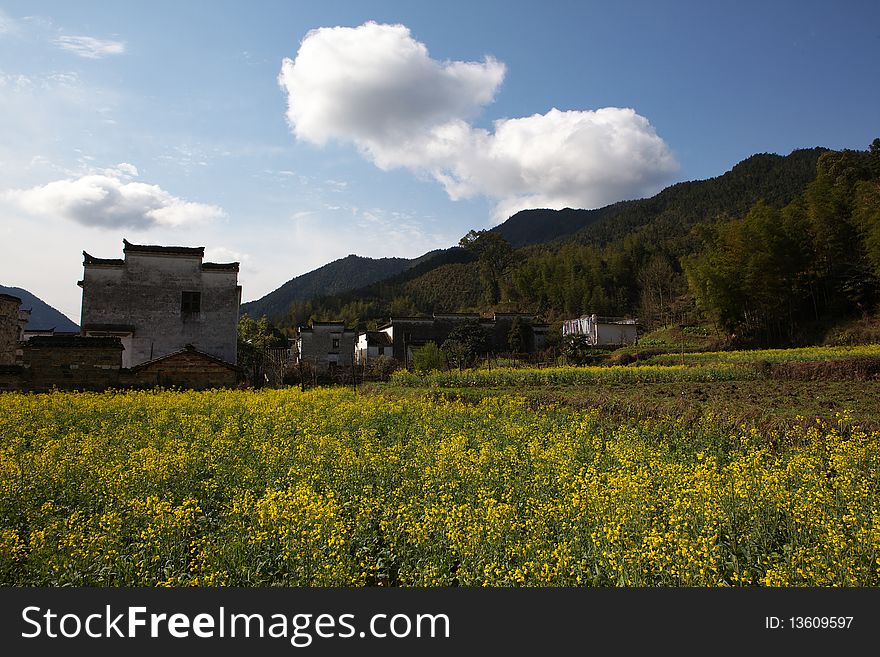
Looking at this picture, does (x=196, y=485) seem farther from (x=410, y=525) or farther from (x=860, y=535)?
(x=860, y=535)

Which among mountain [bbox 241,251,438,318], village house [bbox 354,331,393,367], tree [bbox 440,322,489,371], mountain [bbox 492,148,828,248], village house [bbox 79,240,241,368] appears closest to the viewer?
village house [bbox 79,240,241,368]

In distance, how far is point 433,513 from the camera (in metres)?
4.29

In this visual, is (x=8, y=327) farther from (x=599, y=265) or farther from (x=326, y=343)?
(x=599, y=265)

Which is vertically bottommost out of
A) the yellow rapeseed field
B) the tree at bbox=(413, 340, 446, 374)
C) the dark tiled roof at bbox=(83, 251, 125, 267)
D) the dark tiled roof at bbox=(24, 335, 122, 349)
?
the yellow rapeseed field

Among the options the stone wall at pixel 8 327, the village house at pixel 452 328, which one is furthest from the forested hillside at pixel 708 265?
the stone wall at pixel 8 327

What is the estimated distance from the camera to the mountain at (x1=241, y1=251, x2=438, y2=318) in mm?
145875

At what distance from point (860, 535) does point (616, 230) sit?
118 m

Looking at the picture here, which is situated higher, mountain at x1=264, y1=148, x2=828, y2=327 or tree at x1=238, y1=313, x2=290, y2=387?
mountain at x1=264, y1=148, x2=828, y2=327

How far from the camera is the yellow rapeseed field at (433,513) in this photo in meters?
3.70

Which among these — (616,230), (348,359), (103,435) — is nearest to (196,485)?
(103,435)

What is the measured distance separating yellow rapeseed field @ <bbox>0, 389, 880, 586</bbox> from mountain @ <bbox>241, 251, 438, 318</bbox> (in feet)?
444

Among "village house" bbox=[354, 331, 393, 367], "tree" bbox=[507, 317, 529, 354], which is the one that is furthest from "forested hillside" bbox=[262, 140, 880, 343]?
"village house" bbox=[354, 331, 393, 367]

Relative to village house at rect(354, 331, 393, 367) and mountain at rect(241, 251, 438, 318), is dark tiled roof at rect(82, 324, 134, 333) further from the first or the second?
mountain at rect(241, 251, 438, 318)

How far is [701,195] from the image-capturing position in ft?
367
